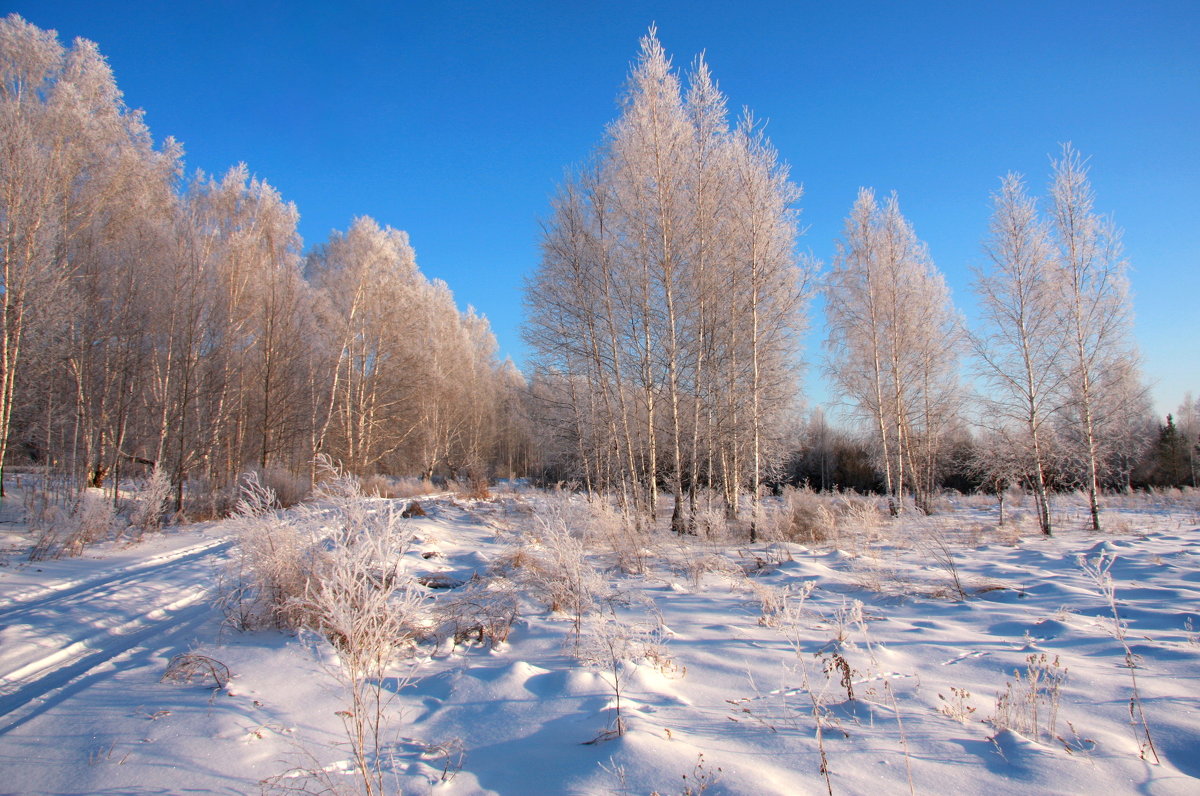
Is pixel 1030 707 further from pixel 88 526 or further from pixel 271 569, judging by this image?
pixel 88 526

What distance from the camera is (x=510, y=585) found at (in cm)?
557

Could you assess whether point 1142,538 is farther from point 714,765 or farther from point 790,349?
point 714,765

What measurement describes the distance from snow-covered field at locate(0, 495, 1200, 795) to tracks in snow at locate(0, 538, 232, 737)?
3 cm

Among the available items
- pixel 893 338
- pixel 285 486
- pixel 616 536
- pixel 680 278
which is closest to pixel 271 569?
pixel 616 536

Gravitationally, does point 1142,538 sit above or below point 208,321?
below

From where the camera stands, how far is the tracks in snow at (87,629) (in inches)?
129

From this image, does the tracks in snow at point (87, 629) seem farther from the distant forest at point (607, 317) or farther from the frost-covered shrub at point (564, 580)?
the distant forest at point (607, 317)

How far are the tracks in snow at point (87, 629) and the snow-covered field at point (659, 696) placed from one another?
26 mm

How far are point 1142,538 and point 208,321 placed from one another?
20.9m

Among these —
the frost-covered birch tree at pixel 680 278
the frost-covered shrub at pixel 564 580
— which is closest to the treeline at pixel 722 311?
the frost-covered birch tree at pixel 680 278

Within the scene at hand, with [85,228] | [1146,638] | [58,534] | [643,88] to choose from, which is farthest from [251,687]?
[85,228]

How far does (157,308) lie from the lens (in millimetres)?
14094

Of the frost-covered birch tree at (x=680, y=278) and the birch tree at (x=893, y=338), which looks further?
the birch tree at (x=893, y=338)

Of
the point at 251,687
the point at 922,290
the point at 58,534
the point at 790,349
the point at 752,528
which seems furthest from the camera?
the point at 922,290
